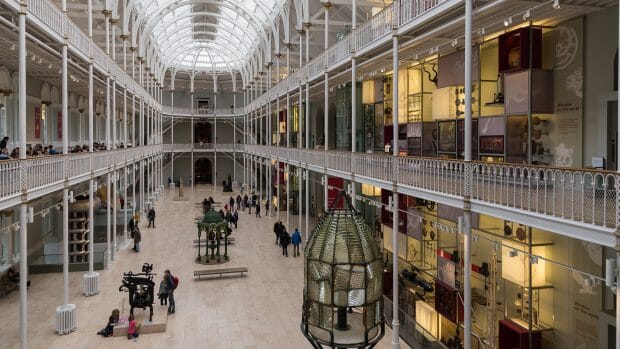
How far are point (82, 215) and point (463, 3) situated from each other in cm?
1781

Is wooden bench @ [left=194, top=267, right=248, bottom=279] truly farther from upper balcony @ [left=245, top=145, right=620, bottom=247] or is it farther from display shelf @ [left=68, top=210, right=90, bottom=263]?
display shelf @ [left=68, top=210, right=90, bottom=263]

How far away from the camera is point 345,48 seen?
17.1 m

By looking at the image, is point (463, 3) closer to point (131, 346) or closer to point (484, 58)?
point (484, 58)

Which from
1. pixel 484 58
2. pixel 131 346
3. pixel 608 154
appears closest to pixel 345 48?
pixel 484 58

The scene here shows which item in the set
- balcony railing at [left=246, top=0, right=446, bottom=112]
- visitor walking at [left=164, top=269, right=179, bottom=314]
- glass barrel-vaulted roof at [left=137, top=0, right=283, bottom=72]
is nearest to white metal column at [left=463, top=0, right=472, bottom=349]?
balcony railing at [left=246, top=0, right=446, bottom=112]

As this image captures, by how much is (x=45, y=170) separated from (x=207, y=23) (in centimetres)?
2972

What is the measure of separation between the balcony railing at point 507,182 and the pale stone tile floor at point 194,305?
4324 mm

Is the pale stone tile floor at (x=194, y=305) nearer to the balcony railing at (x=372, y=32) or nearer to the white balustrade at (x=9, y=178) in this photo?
the white balustrade at (x=9, y=178)

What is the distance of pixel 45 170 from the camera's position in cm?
1203

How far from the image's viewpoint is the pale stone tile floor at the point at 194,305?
1261 cm

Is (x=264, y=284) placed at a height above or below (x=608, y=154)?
below

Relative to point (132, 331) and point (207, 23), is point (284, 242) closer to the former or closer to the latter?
point (132, 331)

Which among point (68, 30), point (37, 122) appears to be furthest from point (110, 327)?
point (37, 122)

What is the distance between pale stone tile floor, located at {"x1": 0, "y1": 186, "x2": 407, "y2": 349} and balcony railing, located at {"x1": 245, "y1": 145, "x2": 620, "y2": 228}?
4.32 metres
